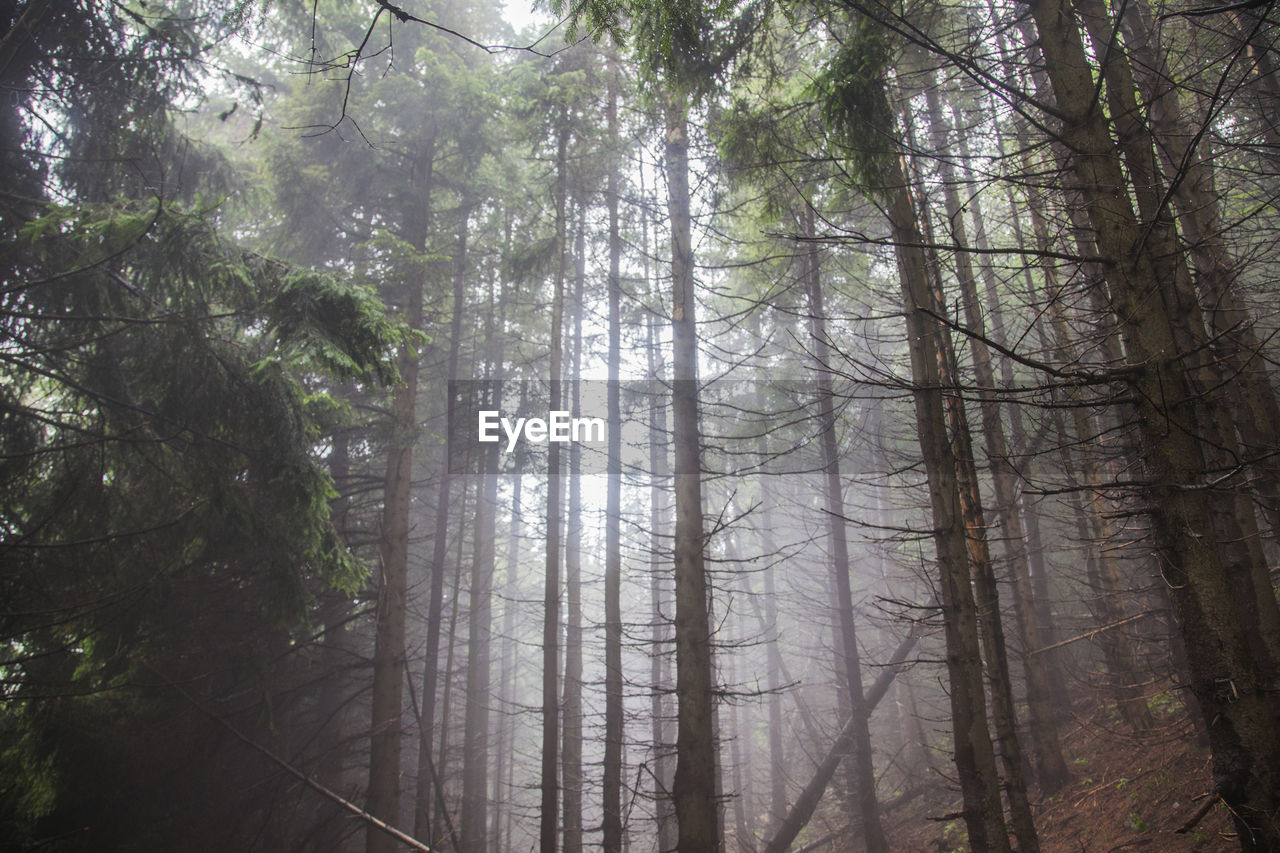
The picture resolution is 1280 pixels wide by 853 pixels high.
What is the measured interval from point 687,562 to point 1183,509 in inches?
170

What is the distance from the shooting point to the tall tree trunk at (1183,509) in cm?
277

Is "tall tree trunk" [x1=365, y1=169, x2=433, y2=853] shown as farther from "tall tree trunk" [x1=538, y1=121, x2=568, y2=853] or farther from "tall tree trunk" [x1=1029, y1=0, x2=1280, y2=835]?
"tall tree trunk" [x1=1029, y1=0, x2=1280, y2=835]

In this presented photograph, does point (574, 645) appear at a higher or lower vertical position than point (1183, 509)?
lower

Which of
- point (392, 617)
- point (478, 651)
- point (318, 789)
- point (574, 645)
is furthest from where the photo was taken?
point (478, 651)

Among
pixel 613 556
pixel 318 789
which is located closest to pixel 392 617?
pixel 318 789

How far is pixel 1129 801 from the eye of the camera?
6.90 meters

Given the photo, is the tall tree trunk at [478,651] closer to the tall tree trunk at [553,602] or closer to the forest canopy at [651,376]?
the tall tree trunk at [553,602]

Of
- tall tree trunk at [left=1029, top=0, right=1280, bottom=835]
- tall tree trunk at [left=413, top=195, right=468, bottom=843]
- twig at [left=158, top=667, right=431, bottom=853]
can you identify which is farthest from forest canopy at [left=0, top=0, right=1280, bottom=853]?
twig at [left=158, top=667, right=431, bottom=853]

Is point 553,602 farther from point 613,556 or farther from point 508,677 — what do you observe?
point 508,677

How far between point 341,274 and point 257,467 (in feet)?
8.08

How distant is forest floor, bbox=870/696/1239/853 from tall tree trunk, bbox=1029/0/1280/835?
2.50 m

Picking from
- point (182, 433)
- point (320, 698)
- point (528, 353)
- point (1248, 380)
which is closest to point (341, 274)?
point (182, 433)

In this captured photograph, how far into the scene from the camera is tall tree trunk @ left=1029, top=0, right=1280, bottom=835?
9.10 ft

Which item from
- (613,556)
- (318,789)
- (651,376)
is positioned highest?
(651,376)
